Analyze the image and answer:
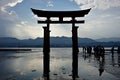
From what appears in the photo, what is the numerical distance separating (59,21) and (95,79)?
859 cm

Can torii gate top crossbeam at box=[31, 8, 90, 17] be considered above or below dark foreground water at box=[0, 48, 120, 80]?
above

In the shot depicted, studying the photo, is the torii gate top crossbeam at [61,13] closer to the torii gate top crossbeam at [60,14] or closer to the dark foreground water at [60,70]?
the torii gate top crossbeam at [60,14]

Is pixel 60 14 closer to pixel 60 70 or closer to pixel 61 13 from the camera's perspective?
pixel 61 13

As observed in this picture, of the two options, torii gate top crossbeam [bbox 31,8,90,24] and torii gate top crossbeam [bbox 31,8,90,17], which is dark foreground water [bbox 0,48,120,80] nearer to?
torii gate top crossbeam [bbox 31,8,90,24]

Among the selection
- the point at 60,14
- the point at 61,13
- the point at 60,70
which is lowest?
the point at 60,70

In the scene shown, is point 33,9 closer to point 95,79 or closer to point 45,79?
point 45,79

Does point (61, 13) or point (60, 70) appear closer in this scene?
point (61, 13)

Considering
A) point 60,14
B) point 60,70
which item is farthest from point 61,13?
point 60,70

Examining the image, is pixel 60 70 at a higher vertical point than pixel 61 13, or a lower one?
lower

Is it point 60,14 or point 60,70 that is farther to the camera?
point 60,70

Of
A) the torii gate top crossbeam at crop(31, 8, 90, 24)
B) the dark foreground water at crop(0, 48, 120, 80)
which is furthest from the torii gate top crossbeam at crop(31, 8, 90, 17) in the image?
the dark foreground water at crop(0, 48, 120, 80)

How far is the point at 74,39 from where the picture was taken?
77.0ft

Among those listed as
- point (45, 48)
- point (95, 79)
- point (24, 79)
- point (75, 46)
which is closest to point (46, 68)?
point (45, 48)

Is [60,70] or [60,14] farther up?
[60,14]
